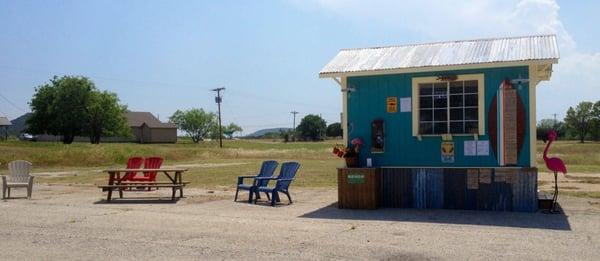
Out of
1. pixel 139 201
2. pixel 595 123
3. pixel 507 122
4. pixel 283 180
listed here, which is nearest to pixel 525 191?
pixel 507 122

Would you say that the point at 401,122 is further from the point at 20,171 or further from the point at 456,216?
the point at 20,171

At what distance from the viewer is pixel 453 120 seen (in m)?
11.7

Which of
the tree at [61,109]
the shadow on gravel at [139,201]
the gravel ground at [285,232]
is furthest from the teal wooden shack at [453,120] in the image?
the tree at [61,109]

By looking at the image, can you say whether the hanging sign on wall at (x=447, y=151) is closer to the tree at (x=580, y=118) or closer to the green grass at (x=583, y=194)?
the green grass at (x=583, y=194)

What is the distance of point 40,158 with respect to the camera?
3566 centimetres

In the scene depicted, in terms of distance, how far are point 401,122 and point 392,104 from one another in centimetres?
39

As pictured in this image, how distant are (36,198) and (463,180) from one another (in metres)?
9.56

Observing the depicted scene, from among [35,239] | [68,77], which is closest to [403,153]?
[35,239]

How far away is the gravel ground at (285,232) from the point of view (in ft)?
23.5

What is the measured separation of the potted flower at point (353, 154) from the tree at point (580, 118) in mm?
94007

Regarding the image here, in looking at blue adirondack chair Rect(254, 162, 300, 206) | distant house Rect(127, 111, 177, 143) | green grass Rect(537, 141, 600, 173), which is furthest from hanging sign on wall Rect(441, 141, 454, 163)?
distant house Rect(127, 111, 177, 143)

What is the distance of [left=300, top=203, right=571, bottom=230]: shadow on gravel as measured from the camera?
31.9 ft

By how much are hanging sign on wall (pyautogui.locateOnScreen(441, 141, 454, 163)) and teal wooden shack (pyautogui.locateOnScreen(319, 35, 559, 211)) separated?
0.02m

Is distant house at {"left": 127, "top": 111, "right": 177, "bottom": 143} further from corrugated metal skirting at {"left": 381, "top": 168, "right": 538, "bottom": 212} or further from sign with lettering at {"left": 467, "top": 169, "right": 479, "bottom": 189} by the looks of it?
sign with lettering at {"left": 467, "top": 169, "right": 479, "bottom": 189}
